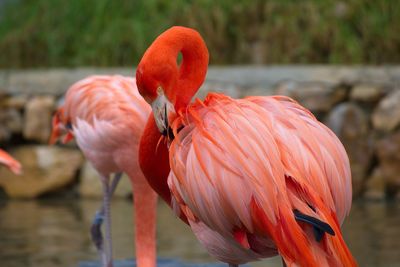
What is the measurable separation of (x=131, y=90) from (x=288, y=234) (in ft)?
6.06

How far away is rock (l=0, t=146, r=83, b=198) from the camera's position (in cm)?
789

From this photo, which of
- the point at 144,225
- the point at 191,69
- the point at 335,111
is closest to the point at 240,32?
the point at 335,111

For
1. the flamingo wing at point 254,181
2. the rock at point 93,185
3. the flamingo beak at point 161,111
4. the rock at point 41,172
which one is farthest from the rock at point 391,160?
the flamingo beak at point 161,111

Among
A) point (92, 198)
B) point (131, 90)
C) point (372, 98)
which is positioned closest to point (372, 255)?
point (131, 90)

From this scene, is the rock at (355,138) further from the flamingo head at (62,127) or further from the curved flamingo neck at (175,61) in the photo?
the curved flamingo neck at (175,61)

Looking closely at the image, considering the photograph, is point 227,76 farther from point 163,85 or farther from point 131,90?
point 163,85

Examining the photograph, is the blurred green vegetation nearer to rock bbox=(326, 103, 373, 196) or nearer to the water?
rock bbox=(326, 103, 373, 196)

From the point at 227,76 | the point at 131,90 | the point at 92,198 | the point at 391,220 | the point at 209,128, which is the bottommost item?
the point at 92,198

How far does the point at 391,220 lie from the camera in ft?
21.4

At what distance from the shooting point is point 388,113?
7.45 metres

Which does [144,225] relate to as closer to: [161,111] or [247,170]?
[161,111]

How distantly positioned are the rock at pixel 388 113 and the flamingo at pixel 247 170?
4272 millimetres

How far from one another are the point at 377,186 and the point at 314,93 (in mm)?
863

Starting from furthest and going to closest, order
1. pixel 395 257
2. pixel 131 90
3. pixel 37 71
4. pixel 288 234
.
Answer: pixel 37 71
pixel 395 257
pixel 131 90
pixel 288 234
